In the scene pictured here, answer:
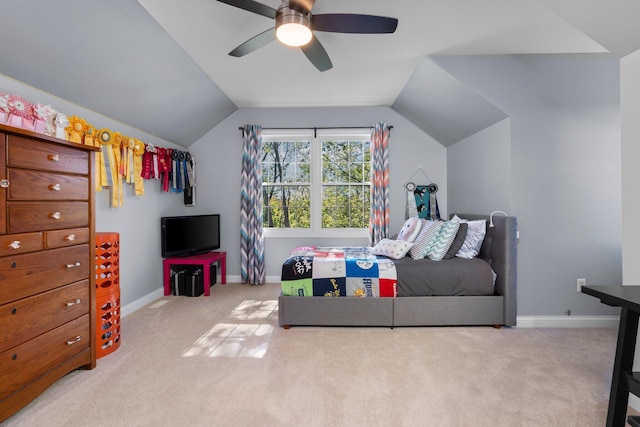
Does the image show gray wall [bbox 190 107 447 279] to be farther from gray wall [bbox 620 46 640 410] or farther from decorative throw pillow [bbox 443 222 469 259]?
gray wall [bbox 620 46 640 410]

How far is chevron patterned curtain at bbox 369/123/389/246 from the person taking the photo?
181 inches

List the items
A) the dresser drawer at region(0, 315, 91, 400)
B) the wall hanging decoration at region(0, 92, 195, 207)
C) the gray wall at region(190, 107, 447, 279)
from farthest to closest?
the gray wall at region(190, 107, 447, 279), the wall hanging decoration at region(0, 92, 195, 207), the dresser drawer at region(0, 315, 91, 400)

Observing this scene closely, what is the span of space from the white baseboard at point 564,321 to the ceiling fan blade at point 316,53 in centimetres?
296

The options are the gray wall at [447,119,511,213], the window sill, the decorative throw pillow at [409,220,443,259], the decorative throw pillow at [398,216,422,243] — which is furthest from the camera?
the window sill

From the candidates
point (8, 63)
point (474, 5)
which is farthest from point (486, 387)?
point (8, 63)

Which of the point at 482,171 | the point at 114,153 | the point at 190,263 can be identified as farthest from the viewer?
the point at 190,263

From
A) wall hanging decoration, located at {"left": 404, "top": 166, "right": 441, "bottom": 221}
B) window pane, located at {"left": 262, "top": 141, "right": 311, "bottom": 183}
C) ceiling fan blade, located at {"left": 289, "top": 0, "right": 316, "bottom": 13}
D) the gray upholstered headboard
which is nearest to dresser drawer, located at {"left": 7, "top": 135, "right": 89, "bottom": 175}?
ceiling fan blade, located at {"left": 289, "top": 0, "right": 316, "bottom": 13}

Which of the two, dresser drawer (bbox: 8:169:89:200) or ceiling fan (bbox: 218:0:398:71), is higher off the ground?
ceiling fan (bbox: 218:0:398:71)

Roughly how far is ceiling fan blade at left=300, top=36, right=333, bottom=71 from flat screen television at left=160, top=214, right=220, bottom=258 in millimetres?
2714

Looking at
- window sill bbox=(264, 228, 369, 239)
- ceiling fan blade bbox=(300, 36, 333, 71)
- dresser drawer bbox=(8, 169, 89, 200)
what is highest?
ceiling fan blade bbox=(300, 36, 333, 71)

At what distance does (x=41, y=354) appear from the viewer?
1.85m

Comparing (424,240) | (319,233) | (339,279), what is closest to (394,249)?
(424,240)

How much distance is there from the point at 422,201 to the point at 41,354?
4299 millimetres

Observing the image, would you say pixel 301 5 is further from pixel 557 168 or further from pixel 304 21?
pixel 557 168
